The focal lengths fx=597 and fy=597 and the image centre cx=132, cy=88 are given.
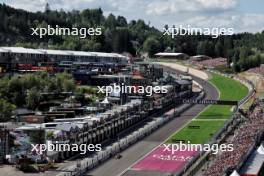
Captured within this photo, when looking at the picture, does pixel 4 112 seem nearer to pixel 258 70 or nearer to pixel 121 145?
pixel 121 145

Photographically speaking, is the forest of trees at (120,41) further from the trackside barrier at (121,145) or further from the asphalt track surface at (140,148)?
the trackside barrier at (121,145)

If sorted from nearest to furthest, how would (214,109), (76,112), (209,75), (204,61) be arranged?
(76,112) < (214,109) < (209,75) < (204,61)

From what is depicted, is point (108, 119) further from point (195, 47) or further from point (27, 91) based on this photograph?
point (195, 47)

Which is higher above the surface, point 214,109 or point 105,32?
point 105,32

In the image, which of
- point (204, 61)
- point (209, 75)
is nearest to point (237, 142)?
point (209, 75)

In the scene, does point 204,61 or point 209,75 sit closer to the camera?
point 209,75

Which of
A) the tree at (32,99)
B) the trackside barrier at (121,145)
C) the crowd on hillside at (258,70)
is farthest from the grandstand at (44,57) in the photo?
the trackside barrier at (121,145)
